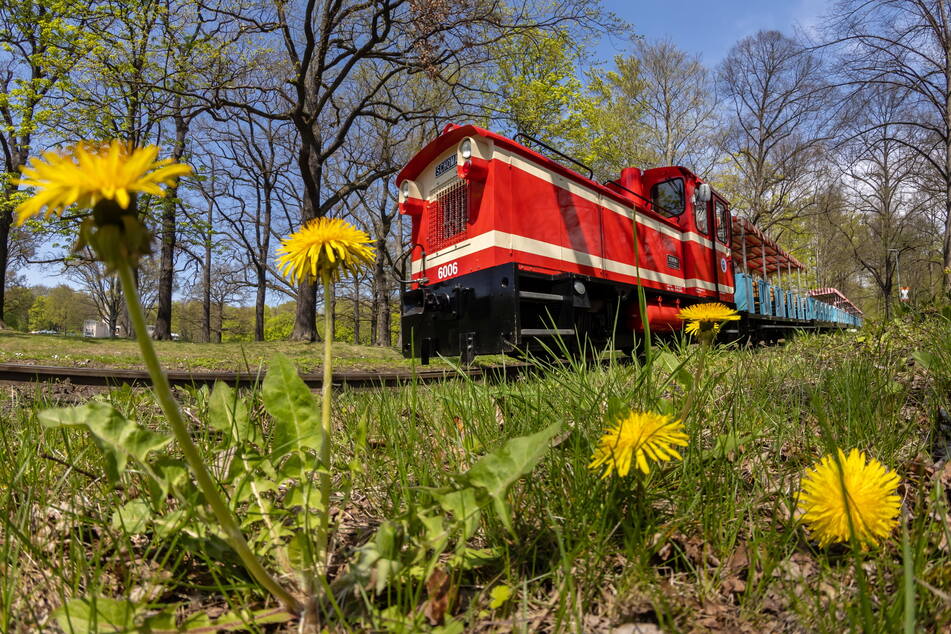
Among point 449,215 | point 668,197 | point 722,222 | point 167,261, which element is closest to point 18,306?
point 167,261

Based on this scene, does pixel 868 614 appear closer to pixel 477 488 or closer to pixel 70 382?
pixel 477 488

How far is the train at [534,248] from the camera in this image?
18.5 feet

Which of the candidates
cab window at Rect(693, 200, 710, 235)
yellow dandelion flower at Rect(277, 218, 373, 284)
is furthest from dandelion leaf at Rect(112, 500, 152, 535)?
cab window at Rect(693, 200, 710, 235)

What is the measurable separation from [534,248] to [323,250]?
5.22 m

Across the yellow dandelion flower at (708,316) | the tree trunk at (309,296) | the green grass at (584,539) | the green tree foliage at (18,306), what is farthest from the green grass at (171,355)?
the green tree foliage at (18,306)

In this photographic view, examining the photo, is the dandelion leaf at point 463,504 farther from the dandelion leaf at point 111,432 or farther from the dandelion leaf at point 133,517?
the dandelion leaf at point 133,517

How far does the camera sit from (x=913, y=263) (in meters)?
27.9

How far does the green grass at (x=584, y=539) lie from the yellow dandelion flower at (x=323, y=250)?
1.43ft

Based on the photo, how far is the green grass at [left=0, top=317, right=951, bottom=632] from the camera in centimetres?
93

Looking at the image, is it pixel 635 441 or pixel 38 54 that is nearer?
pixel 635 441

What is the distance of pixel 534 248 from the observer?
6.08 m

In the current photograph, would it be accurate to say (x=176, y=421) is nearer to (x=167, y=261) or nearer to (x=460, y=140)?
(x=460, y=140)

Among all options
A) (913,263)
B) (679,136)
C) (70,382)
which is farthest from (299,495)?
(913,263)

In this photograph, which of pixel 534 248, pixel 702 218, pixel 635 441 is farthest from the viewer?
pixel 702 218
